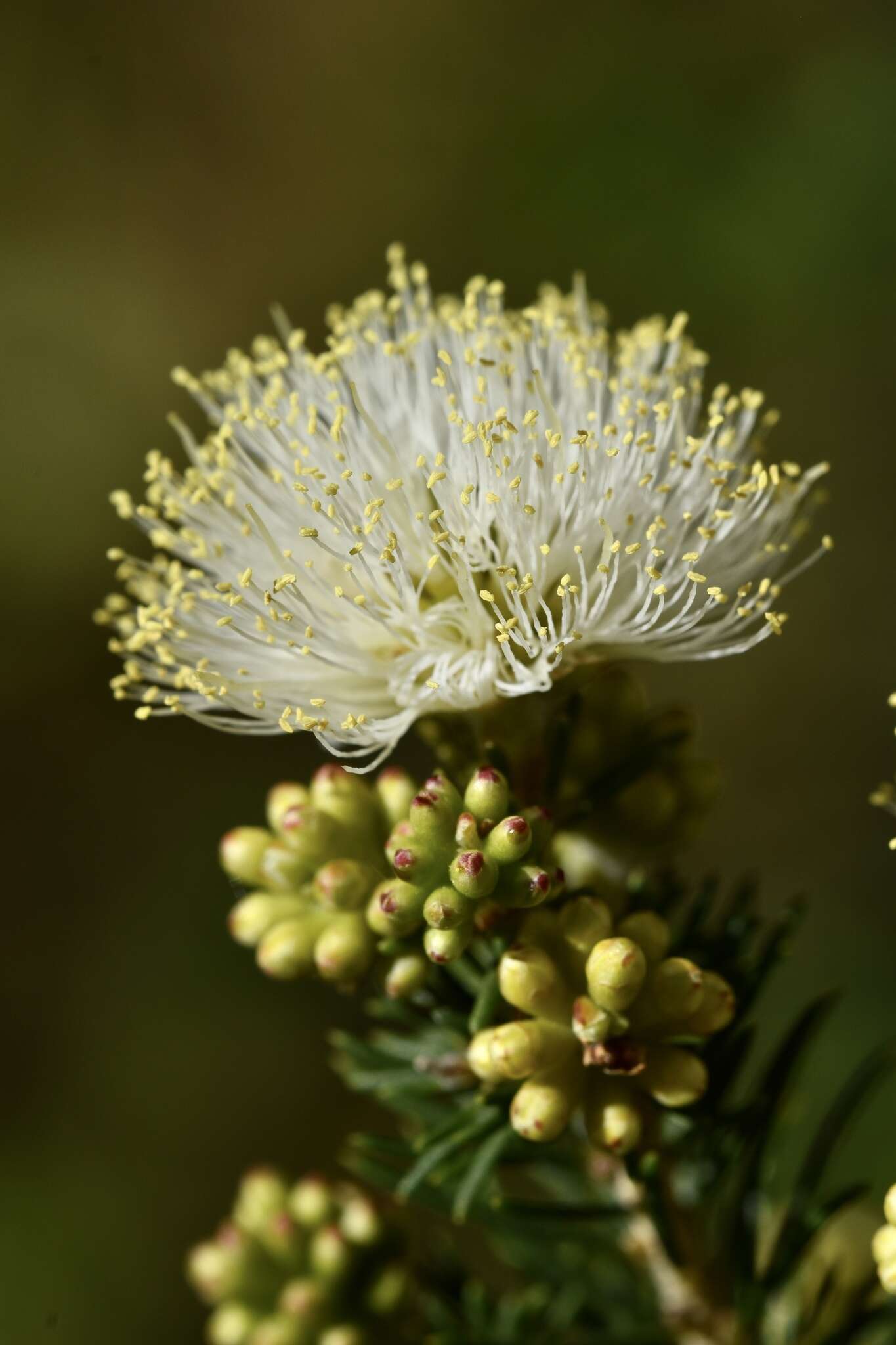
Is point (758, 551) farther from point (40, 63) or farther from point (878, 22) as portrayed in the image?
point (40, 63)

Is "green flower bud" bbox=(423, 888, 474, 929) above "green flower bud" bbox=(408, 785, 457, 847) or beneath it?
beneath

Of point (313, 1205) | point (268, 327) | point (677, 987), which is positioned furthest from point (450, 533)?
point (268, 327)

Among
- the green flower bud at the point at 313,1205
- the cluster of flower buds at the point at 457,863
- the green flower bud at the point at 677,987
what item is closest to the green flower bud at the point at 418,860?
the cluster of flower buds at the point at 457,863

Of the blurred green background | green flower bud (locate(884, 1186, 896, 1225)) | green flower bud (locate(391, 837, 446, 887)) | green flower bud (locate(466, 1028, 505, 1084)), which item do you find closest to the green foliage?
green flower bud (locate(466, 1028, 505, 1084))

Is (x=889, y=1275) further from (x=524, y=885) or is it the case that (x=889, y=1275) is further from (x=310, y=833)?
(x=310, y=833)

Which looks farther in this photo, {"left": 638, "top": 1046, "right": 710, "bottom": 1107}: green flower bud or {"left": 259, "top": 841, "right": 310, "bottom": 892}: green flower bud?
{"left": 259, "top": 841, "right": 310, "bottom": 892}: green flower bud

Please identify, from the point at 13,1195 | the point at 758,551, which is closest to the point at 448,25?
the point at 758,551

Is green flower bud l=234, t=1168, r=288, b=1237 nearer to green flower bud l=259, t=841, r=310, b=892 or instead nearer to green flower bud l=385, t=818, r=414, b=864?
green flower bud l=259, t=841, r=310, b=892

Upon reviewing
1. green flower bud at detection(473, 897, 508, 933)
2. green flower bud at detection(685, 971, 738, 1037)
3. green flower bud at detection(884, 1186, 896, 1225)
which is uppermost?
green flower bud at detection(473, 897, 508, 933)
